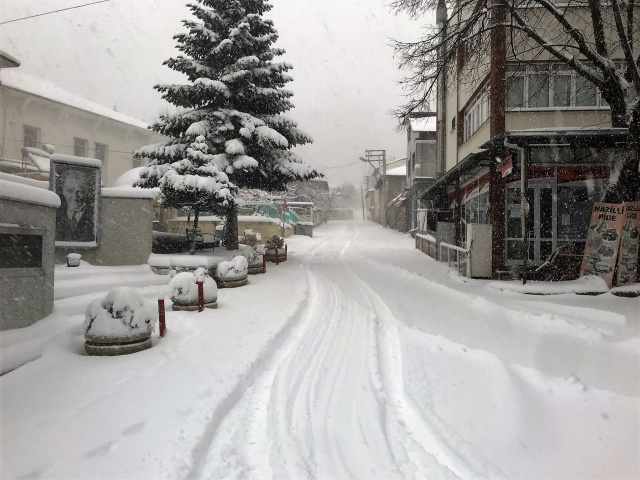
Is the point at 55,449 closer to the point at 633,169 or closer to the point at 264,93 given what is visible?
the point at 633,169

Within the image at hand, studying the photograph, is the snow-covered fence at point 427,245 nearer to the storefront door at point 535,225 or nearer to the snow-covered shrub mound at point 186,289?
the storefront door at point 535,225

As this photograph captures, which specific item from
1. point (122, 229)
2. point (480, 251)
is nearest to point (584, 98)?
point (480, 251)

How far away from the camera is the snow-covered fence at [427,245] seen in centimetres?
1818

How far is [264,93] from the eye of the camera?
1570cm

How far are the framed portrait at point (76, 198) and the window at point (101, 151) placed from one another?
81.9ft

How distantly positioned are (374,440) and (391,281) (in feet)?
29.0

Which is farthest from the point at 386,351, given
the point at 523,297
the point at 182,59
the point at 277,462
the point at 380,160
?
the point at 380,160

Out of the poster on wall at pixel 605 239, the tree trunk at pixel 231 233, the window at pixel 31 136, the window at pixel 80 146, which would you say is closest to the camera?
the poster on wall at pixel 605 239

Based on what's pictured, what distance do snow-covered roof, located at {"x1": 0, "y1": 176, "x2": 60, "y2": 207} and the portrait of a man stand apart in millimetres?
3784

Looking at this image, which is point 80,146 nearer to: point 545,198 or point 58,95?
point 58,95

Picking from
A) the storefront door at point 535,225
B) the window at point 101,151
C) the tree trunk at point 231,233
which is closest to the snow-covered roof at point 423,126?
the storefront door at point 535,225

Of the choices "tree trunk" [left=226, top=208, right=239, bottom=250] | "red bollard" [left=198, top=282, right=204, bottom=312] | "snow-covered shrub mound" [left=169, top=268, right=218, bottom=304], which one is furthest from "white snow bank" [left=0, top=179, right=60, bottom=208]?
"tree trunk" [left=226, top=208, right=239, bottom=250]

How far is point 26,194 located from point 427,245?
669 inches

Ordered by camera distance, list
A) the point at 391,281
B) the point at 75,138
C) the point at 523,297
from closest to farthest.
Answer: the point at 523,297, the point at 391,281, the point at 75,138
